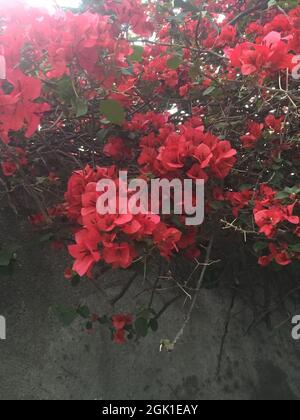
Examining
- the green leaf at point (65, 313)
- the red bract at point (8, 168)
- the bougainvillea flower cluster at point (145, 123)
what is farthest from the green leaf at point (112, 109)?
the green leaf at point (65, 313)

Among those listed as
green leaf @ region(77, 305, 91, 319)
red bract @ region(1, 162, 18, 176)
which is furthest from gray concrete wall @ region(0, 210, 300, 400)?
red bract @ region(1, 162, 18, 176)

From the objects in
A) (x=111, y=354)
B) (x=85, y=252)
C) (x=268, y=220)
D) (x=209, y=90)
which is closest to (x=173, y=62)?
(x=209, y=90)

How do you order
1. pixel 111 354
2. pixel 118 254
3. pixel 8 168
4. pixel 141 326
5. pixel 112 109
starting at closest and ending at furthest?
pixel 118 254
pixel 112 109
pixel 8 168
pixel 141 326
pixel 111 354

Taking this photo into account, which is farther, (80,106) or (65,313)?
(65,313)

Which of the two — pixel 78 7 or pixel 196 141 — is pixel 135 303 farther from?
pixel 78 7

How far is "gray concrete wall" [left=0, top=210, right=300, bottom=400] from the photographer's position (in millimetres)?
1158

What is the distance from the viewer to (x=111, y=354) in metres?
1.24

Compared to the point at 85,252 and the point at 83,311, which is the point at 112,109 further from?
the point at 83,311

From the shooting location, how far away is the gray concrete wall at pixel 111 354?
3.80 ft

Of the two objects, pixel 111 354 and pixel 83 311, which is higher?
pixel 83 311

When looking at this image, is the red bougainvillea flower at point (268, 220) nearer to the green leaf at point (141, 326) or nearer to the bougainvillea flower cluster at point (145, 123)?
the bougainvillea flower cluster at point (145, 123)
